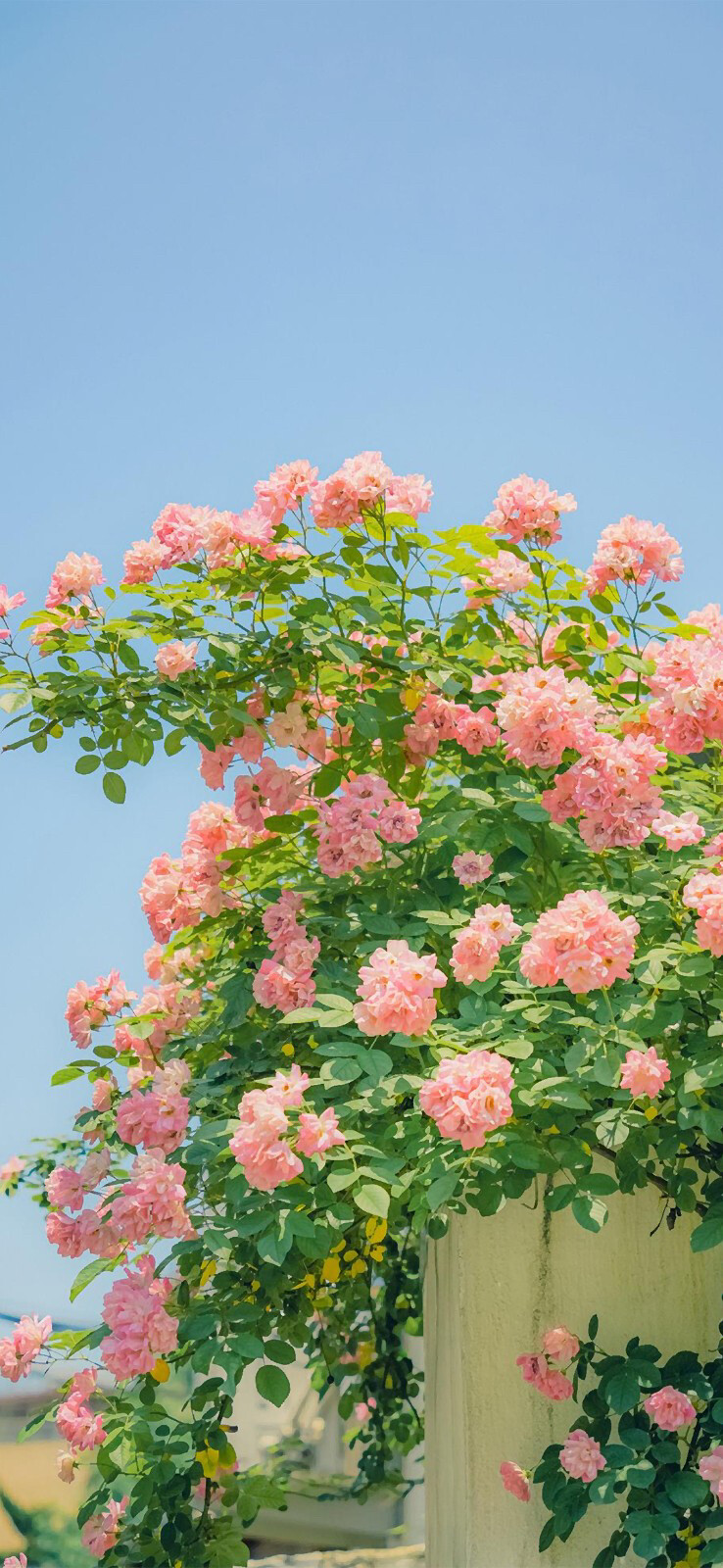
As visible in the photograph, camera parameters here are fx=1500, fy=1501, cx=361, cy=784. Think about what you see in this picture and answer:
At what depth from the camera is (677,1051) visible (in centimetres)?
271

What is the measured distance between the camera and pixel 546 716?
2.73m

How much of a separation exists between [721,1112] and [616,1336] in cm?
75

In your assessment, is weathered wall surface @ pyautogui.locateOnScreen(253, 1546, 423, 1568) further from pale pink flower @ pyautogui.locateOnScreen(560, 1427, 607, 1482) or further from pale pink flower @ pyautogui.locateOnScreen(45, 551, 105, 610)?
pale pink flower @ pyautogui.locateOnScreen(45, 551, 105, 610)

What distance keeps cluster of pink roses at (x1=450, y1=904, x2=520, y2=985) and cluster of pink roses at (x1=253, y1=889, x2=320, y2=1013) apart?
0.35 meters

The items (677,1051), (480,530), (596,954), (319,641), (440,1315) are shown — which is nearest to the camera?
(596,954)

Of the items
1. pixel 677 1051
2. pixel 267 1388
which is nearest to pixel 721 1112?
pixel 677 1051

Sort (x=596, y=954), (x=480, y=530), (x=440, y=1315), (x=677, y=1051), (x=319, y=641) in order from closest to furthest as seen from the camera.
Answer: (x=596, y=954) < (x=677, y=1051) < (x=319, y=641) < (x=480, y=530) < (x=440, y=1315)

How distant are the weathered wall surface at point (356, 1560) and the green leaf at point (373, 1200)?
344 centimetres

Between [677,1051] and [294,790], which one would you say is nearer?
[677,1051]

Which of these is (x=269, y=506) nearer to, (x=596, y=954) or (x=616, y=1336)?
(x=596, y=954)

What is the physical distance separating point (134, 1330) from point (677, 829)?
1.29 m

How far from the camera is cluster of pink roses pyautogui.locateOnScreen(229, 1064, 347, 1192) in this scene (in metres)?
2.34

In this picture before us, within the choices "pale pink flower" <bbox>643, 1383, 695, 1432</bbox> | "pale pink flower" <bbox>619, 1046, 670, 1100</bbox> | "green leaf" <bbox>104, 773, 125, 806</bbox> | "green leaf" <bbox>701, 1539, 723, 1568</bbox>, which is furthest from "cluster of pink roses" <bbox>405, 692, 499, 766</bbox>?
"green leaf" <bbox>701, 1539, 723, 1568</bbox>

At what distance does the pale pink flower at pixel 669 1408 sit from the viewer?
8.87 ft
